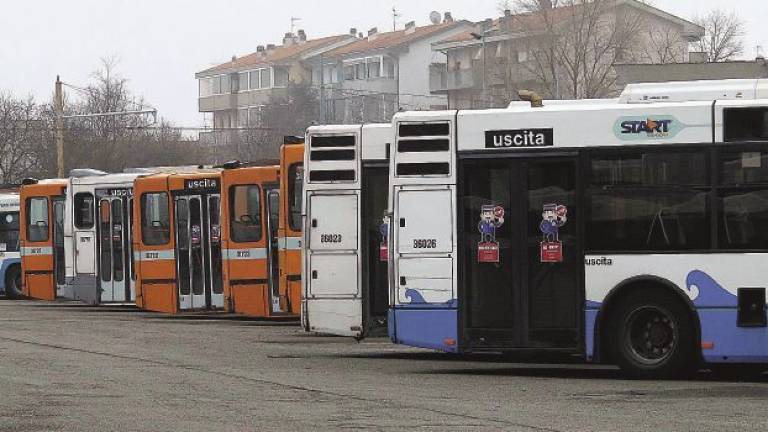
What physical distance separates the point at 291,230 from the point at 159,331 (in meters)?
2.58

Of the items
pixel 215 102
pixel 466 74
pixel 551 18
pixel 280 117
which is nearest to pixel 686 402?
pixel 551 18

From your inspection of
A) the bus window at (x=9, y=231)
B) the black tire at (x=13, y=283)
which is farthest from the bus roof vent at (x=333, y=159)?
the black tire at (x=13, y=283)

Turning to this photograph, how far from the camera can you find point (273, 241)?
28.1 metres

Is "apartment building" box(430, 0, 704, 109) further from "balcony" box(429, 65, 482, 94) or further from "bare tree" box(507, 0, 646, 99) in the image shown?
"balcony" box(429, 65, 482, 94)

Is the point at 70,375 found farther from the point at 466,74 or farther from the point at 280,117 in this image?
the point at 280,117

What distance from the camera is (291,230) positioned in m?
26.3

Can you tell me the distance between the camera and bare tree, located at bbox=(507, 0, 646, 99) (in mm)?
74938

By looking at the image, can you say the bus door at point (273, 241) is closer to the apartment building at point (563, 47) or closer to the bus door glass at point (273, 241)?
the bus door glass at point (273, 241)

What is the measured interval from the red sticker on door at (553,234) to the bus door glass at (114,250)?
58.1 feet

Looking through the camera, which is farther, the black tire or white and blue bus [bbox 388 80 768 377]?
the black tire

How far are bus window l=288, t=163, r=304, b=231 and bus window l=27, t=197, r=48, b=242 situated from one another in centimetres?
1247

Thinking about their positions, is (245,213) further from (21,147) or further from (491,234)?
(21,147)

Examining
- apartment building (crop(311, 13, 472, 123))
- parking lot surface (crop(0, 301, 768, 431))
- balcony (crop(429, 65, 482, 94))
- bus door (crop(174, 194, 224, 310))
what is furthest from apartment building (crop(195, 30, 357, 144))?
parking lot surface (crop(0, 301, 768, 431))

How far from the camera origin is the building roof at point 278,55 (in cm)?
14250
